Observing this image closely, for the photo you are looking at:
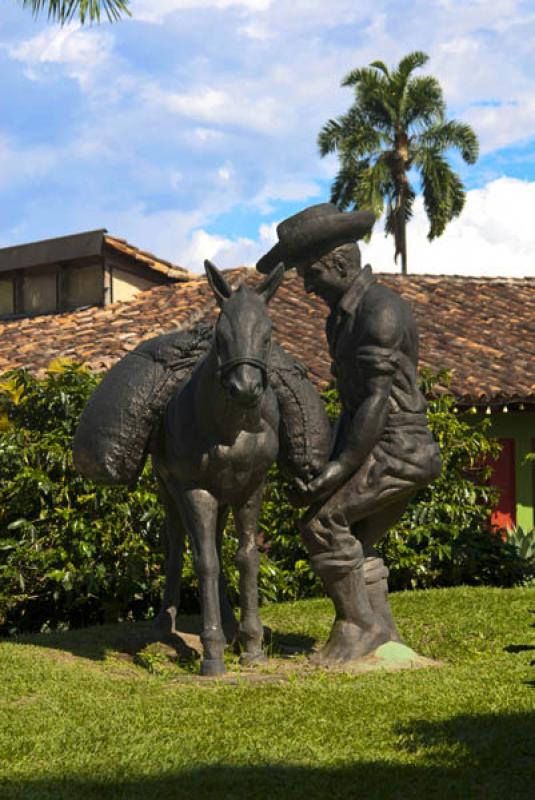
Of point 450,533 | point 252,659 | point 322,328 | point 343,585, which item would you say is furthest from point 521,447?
point 252,659

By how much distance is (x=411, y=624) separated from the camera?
8438 mm

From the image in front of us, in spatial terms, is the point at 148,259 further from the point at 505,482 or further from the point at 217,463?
the point at 217,463

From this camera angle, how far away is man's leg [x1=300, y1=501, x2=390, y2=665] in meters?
6.65

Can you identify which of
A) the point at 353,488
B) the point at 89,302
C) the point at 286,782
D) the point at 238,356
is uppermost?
the point at 89,302

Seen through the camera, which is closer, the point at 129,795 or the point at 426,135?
the point at 129,795

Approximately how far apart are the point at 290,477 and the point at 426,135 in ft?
108

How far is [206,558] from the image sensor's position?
6395 mm

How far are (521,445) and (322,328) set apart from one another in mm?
3559

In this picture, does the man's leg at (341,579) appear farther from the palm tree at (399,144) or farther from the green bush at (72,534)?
the palm tree at (399,144)

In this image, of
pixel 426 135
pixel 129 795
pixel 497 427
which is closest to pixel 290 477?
pixel 129 795

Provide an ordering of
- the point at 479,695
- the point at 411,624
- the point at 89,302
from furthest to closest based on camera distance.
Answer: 1. the point at 89,302
2. the point at 411,624
3. the point at 479,695

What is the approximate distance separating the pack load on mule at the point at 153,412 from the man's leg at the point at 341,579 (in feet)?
0.99

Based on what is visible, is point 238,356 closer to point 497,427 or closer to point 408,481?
point 408,481

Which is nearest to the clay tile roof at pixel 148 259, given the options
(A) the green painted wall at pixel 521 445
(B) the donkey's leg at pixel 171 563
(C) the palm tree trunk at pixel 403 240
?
(A) the green painted wall at pixel 521 445
